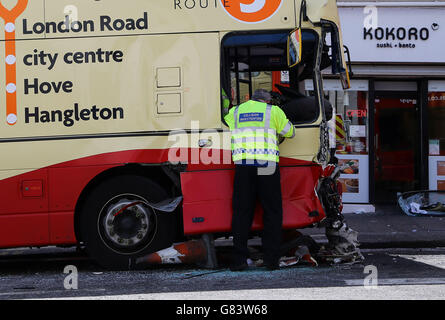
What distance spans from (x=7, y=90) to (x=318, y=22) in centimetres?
344

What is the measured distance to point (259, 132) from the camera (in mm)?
6723

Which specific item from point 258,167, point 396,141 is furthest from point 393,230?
point 258,167

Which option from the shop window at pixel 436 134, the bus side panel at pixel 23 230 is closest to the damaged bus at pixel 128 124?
the bus side panel at pixel 23 230

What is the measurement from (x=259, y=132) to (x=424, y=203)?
612 cm

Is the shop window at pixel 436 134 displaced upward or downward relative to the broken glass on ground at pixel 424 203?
upward

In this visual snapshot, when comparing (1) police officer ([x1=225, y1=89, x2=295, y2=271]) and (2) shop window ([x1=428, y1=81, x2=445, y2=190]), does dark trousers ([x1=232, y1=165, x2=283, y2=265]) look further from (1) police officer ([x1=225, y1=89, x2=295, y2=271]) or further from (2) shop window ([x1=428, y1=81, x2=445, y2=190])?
(2) shop window ([x1=428, y1=81, x2=445, y2=190])

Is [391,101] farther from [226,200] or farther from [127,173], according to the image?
[127,173]

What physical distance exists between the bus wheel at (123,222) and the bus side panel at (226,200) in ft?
1.05

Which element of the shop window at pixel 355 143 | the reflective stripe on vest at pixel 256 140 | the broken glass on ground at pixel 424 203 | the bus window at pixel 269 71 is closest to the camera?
the reflective stripe on vest at pixel 256 140

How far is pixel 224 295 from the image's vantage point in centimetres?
557

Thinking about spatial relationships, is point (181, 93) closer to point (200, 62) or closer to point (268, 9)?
point (200, 62)

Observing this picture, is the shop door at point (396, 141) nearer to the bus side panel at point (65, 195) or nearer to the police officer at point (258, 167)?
the police officer at point (258, 167)

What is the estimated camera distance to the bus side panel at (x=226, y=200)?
22.5 ft

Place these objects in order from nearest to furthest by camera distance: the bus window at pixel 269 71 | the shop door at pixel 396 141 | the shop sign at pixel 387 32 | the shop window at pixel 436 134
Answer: the bus window at pixel 269 71, the shop sign at pixel 387 32, the shop window at pixel 436 134, the shop door at pixel 396 141
